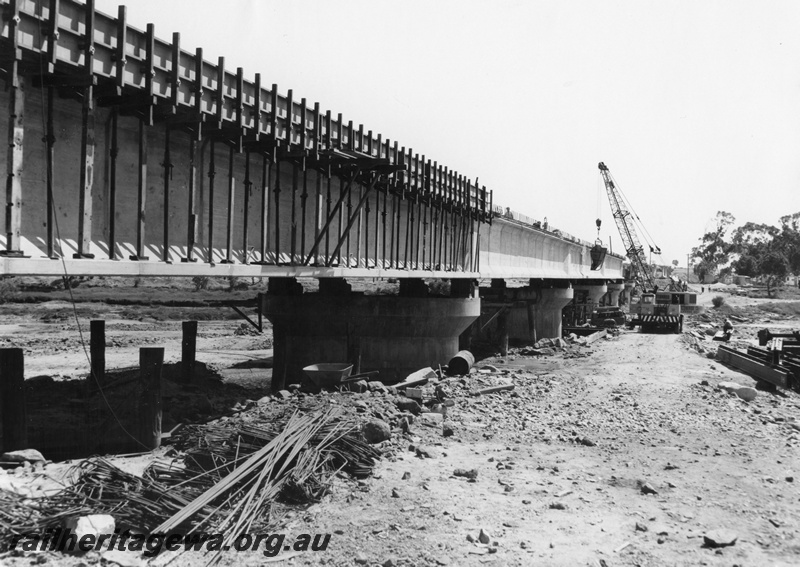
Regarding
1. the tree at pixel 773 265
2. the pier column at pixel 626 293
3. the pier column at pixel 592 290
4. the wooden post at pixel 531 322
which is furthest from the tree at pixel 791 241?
the wooden post at pixel 531 322

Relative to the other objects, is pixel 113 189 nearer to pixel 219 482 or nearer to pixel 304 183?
pixel 219 482

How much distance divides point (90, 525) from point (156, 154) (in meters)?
5.92

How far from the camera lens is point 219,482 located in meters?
8.81

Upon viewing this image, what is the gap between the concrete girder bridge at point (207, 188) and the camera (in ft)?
28.6

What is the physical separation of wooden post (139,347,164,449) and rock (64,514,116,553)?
562 centimetres

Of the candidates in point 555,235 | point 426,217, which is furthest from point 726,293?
point 426,217

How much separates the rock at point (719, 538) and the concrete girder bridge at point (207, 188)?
8.26 metres

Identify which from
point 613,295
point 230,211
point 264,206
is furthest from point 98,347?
point 613,295

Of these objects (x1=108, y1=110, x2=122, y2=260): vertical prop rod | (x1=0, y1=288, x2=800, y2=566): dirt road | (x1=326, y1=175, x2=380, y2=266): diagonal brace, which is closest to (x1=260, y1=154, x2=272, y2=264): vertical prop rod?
(x1=326, y1=175, x2=380, y2=266): diagonal brace

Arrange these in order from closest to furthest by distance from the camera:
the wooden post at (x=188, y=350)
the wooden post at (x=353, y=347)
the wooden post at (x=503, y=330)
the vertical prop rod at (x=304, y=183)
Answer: the vertical prop rod at (x=304, y=183)
the wooden post at (x=353, y=347)
the wooden post at (x=188, y=350)
the wooden post at (x=503, y=330)

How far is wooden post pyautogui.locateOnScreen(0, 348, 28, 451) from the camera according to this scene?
498 inches

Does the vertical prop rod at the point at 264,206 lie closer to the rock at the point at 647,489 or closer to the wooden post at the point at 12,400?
the wooden post at the point at 12,400

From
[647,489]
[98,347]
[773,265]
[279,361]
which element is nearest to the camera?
[647,489]

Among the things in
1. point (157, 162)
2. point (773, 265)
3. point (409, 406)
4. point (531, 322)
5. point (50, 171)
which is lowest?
point (409, 406)
